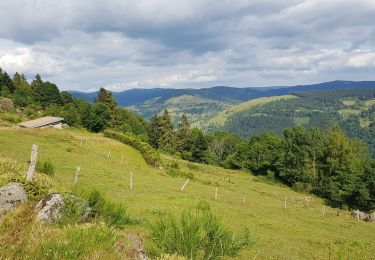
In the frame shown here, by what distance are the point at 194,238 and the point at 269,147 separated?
12519 cm

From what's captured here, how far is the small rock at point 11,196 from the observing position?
11398 millimetres

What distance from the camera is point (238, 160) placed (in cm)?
13638

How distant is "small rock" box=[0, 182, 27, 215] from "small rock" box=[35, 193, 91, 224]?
1087 mm

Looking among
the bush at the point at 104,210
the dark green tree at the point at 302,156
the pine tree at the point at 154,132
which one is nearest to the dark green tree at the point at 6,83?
the pine tree at the point at 154,132

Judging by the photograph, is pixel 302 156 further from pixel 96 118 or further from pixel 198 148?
pixel 96 118

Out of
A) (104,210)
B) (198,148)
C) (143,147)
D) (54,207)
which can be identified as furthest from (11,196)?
(198,148)

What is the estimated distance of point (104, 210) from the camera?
14.4m

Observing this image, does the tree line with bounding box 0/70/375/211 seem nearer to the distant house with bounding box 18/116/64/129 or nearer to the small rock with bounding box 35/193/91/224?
the distant house with bounding box 18/116/64/129

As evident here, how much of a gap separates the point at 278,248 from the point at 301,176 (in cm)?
8716

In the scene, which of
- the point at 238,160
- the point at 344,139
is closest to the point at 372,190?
the point at 344,139

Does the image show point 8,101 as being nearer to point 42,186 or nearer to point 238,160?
point 238,160

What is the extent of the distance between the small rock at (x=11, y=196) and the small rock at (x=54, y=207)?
1087mm

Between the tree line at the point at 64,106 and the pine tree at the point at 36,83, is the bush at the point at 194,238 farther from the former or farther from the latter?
the pine tree at the point at 36,83

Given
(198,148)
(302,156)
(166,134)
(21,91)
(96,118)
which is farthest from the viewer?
(198,148)
